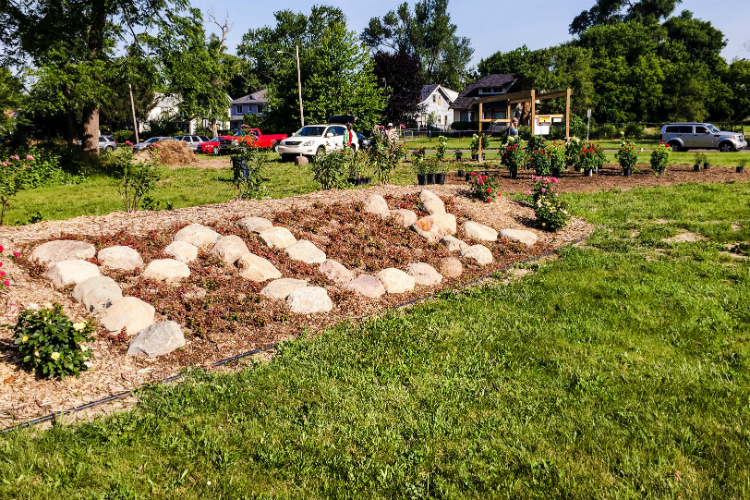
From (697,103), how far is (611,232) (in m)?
42.3

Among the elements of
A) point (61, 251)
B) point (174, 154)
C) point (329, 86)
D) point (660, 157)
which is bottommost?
point (61, 251)

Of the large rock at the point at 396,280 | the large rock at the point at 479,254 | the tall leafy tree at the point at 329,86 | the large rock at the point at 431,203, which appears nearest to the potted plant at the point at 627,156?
the large rock at the point at 431,203

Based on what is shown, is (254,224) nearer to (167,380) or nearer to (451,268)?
(451,268)

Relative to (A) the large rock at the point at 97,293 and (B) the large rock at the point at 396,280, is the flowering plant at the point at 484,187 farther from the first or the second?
(A) the large rock at the point at 97,293

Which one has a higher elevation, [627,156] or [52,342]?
[627,156]

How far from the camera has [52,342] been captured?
12.3ft

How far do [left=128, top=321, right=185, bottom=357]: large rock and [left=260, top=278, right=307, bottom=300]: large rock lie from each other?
1.08 m

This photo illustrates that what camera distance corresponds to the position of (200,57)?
1841 cm

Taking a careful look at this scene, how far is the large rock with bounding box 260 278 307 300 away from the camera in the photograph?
534 centimetres

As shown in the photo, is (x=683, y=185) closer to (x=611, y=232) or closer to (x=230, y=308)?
(x=611, y=232)

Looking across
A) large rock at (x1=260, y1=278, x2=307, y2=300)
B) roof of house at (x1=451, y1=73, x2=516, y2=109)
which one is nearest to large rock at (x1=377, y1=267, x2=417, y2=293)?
large rock at (x1=260, y1=278, x2=307, y2=300)

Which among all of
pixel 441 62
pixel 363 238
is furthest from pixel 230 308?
pixel 441 62

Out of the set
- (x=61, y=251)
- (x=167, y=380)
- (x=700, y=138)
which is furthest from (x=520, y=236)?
(x=700, y=138)

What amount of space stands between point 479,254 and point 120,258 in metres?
4.36
